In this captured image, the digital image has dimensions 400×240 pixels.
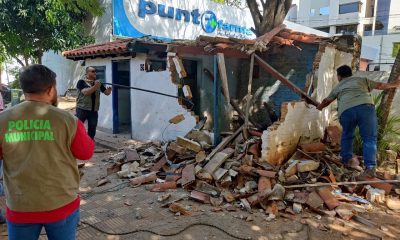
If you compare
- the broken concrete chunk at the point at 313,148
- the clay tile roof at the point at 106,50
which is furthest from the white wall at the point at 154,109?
the broken concrete chunk at the point at 313,148

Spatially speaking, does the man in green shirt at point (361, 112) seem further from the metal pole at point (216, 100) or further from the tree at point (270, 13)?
the tree at point (270, 13)

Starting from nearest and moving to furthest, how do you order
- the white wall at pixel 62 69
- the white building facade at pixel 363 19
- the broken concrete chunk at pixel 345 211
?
the broken concrete chunk at pixel 345 211
the white wall at pixel 62 69
the white building facade at pixel 363 19

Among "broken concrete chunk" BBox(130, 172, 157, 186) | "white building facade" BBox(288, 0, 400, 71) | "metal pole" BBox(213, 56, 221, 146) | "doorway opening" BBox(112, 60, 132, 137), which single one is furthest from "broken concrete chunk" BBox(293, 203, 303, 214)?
"white building facade" BBox(288, 0, 400, 71)

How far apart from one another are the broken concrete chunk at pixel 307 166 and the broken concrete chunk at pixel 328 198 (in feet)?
1.53

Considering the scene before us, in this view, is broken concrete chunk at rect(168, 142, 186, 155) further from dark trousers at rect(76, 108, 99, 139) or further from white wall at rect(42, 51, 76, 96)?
white wall at rect(42, 51, 76, 96)

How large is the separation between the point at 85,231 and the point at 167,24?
10.9 meters

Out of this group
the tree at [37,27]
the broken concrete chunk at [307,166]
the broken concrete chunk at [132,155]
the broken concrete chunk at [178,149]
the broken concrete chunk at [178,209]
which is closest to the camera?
the broken concrete chunk at [178,209]

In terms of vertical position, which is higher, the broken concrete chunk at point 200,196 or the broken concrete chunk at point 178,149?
the broken concrete chunk at point 178,149

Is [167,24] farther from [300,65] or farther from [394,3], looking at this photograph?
[394,3]

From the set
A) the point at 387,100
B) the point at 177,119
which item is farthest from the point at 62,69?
the point at 387,100

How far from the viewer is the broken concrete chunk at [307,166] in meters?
4.93

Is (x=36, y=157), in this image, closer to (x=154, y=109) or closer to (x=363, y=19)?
(x=154, y=109)

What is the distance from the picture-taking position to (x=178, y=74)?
718cm

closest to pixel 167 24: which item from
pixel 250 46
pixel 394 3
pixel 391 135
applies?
pixel 250 46
